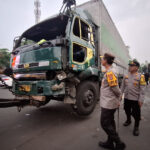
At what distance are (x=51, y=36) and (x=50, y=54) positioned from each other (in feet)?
5.27

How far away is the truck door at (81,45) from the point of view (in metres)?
2.79

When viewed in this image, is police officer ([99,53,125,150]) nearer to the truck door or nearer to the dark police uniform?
the dark police uniform

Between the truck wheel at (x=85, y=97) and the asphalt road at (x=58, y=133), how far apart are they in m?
0.33

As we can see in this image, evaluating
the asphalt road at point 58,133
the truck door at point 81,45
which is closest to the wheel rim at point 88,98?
the asphalt road at point 58,133

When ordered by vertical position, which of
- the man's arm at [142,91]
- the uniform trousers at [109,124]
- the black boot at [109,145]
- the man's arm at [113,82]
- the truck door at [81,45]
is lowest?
the black boot at [109,145]

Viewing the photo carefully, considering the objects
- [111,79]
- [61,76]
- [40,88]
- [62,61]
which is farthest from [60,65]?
[111,79]

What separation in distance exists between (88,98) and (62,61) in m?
1.36

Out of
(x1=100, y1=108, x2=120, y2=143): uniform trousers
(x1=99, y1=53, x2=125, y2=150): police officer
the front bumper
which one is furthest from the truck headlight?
(x1=100, y1=108, x2=120, y2=143): uniform trousers

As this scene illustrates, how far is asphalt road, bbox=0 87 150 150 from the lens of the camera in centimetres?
197

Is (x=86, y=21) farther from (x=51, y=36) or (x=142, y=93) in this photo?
(x=142, y=93)

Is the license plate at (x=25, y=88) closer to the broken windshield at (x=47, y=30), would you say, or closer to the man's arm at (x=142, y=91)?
the broken windshield at (x=47, y=30)

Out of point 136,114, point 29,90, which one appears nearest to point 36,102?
point 29,90

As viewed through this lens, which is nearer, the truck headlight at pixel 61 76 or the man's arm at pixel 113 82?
the man's arm at pixel 113 82

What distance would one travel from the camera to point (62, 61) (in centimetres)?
240
